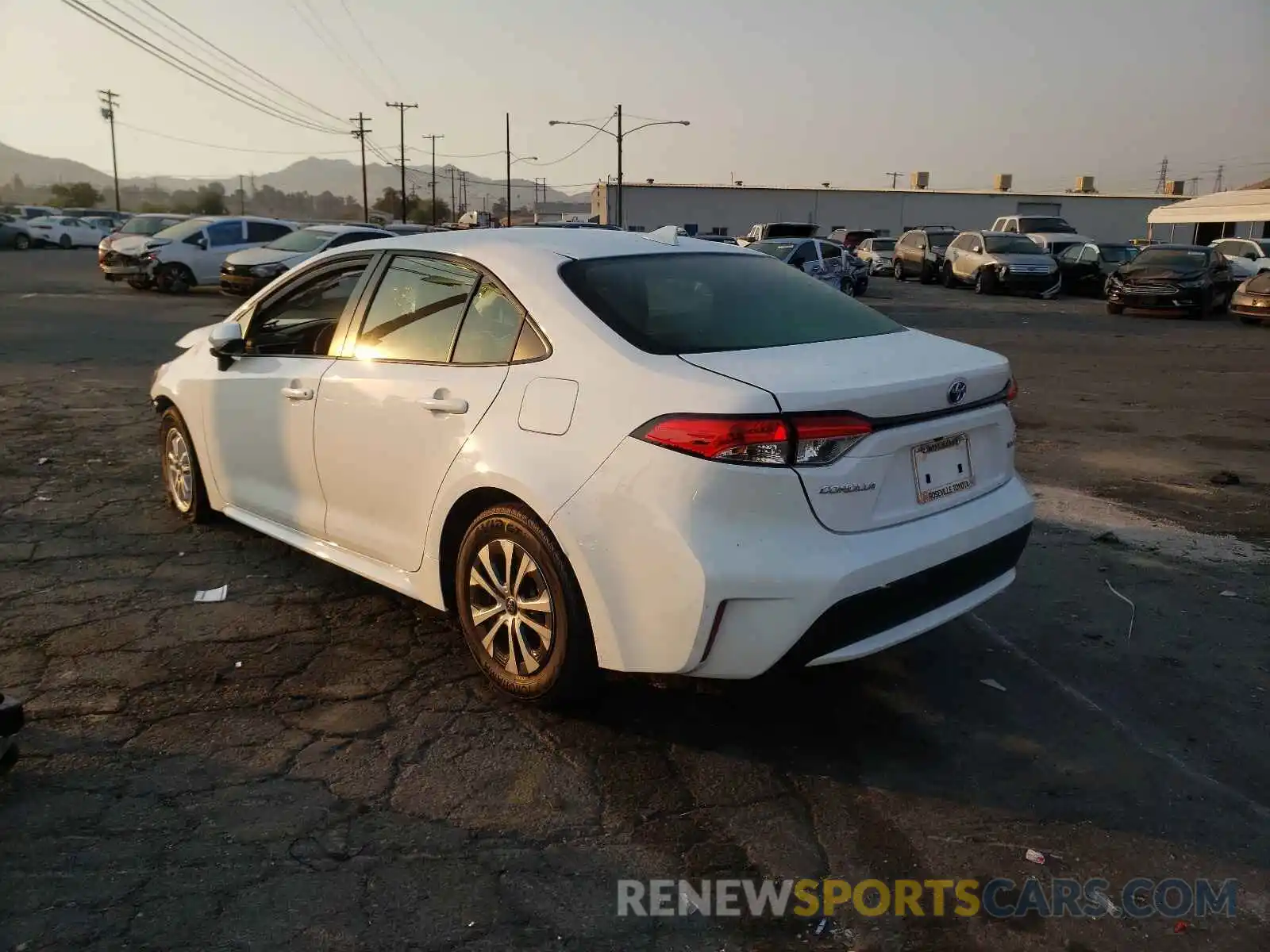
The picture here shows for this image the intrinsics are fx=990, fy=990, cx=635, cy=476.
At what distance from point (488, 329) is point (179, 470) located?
2.93 metres

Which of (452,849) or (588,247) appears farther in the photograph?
(588,247)

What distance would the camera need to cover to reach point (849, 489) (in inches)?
116

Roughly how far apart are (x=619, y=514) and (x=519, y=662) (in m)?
0.84

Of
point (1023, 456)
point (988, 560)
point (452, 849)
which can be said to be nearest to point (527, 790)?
point (452, 849)

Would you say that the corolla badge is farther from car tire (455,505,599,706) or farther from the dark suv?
the dark suv

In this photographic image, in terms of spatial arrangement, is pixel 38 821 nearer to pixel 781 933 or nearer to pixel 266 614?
pixel 266 614

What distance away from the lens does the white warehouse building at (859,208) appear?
71.1m

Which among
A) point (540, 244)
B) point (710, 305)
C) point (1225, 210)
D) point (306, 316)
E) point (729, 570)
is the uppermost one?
point (1225, 210)

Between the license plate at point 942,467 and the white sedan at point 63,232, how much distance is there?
49248mm

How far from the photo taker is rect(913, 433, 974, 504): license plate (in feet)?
10.4

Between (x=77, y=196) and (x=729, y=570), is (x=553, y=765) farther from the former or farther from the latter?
(x=77, y=196)

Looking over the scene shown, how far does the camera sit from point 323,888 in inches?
103

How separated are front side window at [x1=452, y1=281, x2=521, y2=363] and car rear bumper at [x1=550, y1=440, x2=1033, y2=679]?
76cm

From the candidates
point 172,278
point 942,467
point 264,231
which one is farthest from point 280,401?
point 172,278
